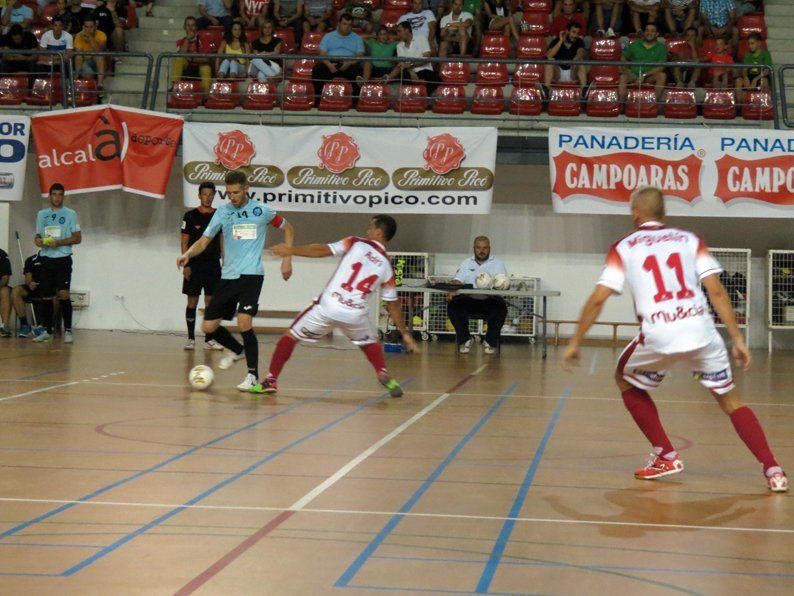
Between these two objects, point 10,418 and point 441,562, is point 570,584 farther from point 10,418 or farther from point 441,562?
point 10,418

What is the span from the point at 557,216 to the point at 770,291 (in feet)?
11.5

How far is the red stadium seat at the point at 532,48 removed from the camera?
18922mm

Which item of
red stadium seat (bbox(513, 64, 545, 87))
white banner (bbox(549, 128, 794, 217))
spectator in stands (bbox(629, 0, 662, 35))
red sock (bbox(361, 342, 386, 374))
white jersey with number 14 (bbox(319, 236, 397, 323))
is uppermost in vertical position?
spectator in stands (bbox(629, 0, 662, 35))

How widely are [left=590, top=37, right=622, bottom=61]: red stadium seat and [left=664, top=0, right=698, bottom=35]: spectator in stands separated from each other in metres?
1.11

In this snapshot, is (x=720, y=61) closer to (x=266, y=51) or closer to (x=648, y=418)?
(x=266, y=51)

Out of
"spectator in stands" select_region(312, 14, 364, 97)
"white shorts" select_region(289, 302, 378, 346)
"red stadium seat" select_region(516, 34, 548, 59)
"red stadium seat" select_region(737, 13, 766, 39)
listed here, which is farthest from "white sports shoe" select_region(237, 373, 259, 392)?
"red stadium seat" select_region(737, 13, 766, 39)

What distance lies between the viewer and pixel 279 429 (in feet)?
26.2

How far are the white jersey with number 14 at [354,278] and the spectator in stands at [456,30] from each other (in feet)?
30.6

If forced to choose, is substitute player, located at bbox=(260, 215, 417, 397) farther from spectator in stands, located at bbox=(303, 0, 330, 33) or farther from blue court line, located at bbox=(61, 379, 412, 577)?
spectator in stands, located at bbox=(303, 0, 330, 33)

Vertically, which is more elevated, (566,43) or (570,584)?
(566,43)

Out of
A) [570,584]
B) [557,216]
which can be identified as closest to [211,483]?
[570,584]

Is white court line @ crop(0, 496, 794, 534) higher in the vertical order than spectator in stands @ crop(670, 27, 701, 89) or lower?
lower

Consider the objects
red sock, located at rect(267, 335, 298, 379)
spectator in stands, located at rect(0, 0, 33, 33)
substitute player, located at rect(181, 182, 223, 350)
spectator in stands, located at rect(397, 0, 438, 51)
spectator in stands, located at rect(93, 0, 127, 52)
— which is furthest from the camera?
spectator in stands, located at rect(0, 0, 33, 33)

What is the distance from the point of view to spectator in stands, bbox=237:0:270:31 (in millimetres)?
19906
